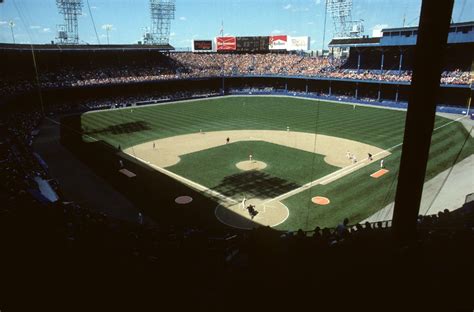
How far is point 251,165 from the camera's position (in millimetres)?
28547

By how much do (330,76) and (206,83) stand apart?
27.2 metres

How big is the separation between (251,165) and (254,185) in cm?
445

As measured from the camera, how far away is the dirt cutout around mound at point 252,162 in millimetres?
19969

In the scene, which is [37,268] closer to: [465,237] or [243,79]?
[465,237]

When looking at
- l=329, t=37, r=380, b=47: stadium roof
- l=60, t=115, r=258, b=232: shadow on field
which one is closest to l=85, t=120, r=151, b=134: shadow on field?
l=60, t=115, r=258, b=232: shadow on field

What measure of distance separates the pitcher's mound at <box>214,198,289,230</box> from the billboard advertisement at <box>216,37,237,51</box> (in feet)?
236

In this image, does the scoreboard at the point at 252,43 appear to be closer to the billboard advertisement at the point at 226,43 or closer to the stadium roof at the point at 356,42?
the billboard advertisement at the point at 226,43

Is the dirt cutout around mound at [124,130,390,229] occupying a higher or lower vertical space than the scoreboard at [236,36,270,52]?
lower

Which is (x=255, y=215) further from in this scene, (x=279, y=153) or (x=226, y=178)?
(x=279, y=153)

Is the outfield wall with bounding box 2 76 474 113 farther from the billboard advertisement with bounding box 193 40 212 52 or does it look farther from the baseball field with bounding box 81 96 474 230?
the billboard advertisement with bounding box 193 40 212 52

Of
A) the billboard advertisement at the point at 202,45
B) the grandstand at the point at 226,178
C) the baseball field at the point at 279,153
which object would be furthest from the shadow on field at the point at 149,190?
the billboard advertisement at the point at 202,45

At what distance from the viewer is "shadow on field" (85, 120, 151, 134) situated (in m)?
41.5

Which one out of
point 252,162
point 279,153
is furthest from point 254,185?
point 279,153

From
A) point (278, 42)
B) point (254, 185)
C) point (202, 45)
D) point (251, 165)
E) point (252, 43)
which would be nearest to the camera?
point (254, 185)
